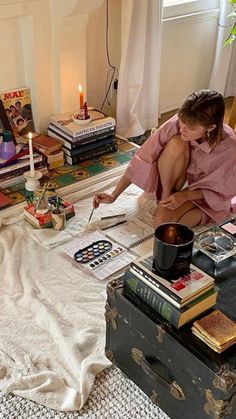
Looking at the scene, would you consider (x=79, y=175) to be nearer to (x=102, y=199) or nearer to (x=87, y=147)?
(x=87, y=147)

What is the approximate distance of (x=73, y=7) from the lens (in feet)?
7.75

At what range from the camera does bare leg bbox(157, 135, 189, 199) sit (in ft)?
6.44

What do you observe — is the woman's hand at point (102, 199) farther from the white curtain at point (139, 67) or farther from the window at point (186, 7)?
the window at point (186, 7)

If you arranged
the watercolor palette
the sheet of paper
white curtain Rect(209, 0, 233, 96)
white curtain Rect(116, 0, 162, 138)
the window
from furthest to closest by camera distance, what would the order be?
white curtain Rect(209, 0, 233, 96)
the window
white curtain Rect(116, 0, 162, 138)
the sheet of paper
the watercolor palette

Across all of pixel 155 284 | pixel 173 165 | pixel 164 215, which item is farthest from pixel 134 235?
pixel 155 284

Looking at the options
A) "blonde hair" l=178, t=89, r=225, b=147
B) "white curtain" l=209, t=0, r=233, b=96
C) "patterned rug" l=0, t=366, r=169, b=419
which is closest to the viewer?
"patterned rug" l=0, t=366, r=169, b=419

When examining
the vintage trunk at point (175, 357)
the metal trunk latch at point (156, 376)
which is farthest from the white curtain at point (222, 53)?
the metal trunk latch at point (156, 376)

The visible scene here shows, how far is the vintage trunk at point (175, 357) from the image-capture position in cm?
115

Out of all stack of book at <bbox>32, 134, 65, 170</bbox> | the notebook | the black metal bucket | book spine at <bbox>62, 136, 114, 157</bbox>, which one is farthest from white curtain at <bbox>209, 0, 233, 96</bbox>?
the black metal bucket

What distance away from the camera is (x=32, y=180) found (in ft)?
7.39

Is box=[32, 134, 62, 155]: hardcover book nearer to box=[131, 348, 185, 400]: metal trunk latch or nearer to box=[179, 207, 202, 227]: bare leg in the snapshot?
box=[179, 207, 202, 227]: bare leg

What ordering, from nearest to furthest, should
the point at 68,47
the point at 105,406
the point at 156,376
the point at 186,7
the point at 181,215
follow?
the point at 156,376 < the point at 105,406 < the point at 181,215 < the point at 68,47 < the point at 186,7

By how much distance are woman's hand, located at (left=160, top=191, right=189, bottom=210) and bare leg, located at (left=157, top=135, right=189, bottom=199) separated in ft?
0.22

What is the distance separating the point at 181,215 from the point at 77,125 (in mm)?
747
